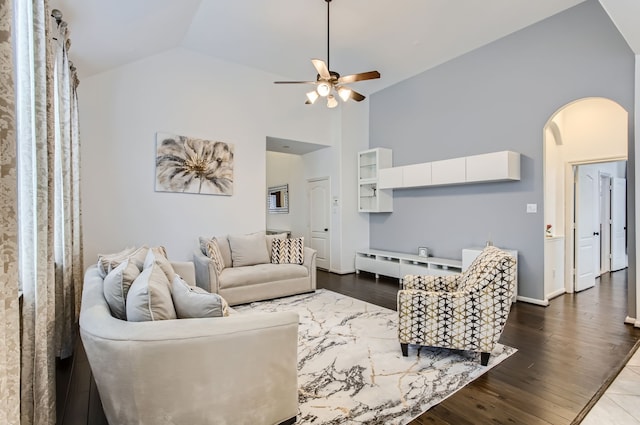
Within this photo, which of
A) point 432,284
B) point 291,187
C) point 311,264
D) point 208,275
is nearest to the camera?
point 432,284

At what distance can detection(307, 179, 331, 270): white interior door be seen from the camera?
6.76 metres

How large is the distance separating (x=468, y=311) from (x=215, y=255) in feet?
10.4

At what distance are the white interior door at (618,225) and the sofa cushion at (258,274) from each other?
6.42 m

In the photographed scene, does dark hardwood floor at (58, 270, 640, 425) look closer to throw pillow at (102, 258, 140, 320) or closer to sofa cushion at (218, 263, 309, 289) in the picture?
throw pillow at (102, 258, 140, 320)

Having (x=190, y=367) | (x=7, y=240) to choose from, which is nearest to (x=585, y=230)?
(x=190, y=367)

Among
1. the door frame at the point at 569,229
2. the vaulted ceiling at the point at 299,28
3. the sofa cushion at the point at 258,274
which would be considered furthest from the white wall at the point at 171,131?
the door frame at the point at 569,229

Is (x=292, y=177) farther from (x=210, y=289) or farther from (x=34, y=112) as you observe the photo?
(x=34, y=112)

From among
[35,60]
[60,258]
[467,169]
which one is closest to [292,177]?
[467,169]

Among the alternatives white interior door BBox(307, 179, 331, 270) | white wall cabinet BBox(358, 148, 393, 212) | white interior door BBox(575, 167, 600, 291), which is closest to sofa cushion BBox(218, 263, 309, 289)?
white interior door BBox(307, 179, 331, 270)

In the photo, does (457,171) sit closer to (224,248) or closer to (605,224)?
(224,248)

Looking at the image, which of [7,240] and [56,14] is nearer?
[7,240]

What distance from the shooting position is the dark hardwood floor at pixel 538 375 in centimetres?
199

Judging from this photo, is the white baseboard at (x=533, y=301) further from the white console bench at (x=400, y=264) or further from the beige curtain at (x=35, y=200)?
the beige curtain at (x=35, y=200)

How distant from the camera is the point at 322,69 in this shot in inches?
135
